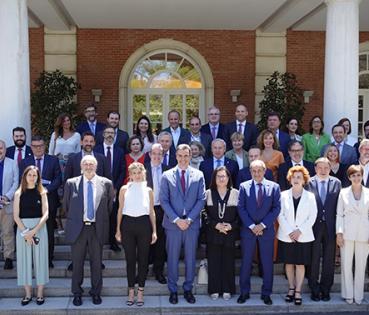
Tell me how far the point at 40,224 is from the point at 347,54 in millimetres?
6104

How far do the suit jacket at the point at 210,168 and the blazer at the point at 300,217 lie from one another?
95 cm

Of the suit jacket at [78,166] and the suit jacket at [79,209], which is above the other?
the suit jacket at [78,166]

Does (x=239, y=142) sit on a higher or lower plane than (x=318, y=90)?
lower

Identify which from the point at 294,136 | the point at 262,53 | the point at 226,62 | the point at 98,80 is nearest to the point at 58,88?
the point at 98,80

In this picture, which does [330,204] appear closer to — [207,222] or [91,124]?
[207,222]

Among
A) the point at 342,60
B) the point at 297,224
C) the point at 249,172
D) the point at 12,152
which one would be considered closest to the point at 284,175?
the point at 249,172

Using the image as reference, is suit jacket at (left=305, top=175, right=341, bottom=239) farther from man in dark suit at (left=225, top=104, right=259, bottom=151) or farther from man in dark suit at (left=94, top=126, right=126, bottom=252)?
man in dark suit at (left=94, top=126, right=126, bottom=252)

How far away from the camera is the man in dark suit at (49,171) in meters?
6.83

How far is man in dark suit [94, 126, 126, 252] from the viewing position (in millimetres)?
7223

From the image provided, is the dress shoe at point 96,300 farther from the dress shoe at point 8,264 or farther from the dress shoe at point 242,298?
the dress shoe at point 242,298

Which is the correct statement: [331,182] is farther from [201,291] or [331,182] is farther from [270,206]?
[201,291]

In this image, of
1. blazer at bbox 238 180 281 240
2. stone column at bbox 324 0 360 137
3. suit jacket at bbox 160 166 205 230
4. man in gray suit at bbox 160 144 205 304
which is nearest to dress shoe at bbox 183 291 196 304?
man in gray suit at bbox 160 144 205 304

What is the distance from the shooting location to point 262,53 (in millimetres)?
14102

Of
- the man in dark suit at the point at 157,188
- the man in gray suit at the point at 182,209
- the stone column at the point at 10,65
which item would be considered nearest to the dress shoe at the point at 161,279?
the man in dark suit at the point at 157,188
